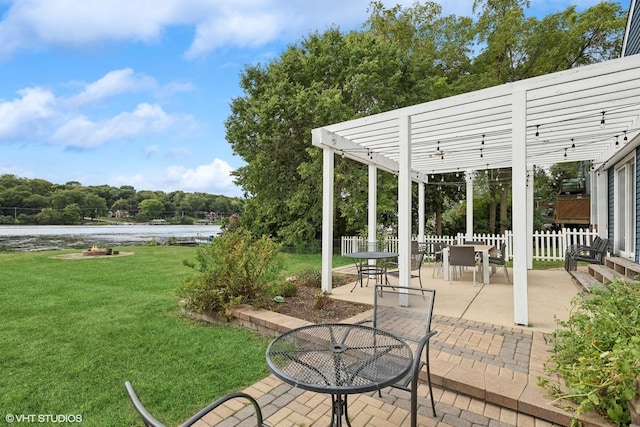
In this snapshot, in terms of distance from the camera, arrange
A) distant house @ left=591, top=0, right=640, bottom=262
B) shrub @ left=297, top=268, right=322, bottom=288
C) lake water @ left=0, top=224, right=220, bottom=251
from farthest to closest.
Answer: lake water @ left=0, top=224, right=220, bottom=251
shrub @ left=297, top=268, right=322, bottom=288
distant house @ left=591, top=0, right=640, bottom=262

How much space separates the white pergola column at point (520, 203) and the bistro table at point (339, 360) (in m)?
2.45

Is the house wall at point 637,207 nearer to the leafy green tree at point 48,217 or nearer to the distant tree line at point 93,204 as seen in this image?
the distant tree line at point 93,204

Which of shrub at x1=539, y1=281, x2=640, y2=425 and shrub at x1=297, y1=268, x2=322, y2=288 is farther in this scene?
shrub at x1=297, y1=268, x2=322, y2=288

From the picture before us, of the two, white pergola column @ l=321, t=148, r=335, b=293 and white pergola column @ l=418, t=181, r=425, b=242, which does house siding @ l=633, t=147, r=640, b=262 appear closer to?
white pergola column @ l=418, t=181, r=425, b=242

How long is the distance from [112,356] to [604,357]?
13.3 feet

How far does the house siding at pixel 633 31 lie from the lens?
636 centimetres

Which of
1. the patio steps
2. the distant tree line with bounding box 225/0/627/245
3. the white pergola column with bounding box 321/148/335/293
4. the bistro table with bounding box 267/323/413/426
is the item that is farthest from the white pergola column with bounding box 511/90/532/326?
the distant tree line with bounding box 225/0/627/245

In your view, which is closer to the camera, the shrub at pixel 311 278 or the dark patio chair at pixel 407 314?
the dark patio chair at pixel 407 314

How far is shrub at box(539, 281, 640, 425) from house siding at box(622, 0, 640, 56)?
6862 mm

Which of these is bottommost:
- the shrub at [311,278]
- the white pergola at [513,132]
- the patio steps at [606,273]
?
the shrub at [311,278]

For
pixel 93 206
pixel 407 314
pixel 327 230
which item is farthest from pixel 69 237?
pixel 407 314

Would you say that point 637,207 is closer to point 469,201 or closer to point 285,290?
point 469,201

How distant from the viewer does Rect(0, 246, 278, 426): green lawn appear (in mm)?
2322

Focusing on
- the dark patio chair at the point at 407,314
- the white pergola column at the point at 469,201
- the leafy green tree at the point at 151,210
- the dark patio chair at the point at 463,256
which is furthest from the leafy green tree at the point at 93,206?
the dark patio chair at the point at 407,314
